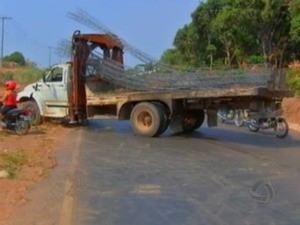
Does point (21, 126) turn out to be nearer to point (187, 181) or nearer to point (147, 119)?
point (147, 119)

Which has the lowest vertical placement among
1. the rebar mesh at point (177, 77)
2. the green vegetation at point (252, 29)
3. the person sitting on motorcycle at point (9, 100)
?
the person sitting on motorcycle at point (9, 100)

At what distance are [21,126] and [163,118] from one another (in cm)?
426

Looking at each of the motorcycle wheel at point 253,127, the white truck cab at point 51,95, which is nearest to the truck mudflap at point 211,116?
the motorcycle wheel at point 253,127

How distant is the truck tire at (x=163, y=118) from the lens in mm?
17406

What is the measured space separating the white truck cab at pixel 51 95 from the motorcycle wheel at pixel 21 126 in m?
2.08

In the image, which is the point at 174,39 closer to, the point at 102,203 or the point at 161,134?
the point at 161,134

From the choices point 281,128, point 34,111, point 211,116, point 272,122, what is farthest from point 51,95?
point 281,128

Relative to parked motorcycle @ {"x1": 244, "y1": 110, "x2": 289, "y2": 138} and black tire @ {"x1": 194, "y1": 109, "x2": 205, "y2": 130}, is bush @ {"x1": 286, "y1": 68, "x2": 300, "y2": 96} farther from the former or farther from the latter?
parked motorcycle @ {"x1": 244, "y1": 110, "x2": 289, "y2": 138}

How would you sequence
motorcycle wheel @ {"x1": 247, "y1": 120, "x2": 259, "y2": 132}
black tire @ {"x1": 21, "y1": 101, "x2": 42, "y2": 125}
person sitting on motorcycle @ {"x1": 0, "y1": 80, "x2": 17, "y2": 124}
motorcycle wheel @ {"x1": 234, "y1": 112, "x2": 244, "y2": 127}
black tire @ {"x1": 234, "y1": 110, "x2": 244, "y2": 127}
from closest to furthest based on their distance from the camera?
person sitting on motorcycle @ {"x1": 0, "y1": 80, "x2": 17, "y2": 124} → motorcycle wheel @ {"x1": 247, "y1": 120, "x2": 259, "y2": 132} → black tire @ {"x1": 21, "y1": 101, "x2": 42, "y2": 125} → black tire @ {"x1": 234, "y1": 110, "x2": 244, "y2": 127} → motorcycle wheel @ {"x1": 234, "y1": 112, "x2": 244, "y2": 127}

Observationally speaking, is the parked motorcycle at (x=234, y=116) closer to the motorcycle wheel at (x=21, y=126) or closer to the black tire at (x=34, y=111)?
the black tire at (x=34, y=111)

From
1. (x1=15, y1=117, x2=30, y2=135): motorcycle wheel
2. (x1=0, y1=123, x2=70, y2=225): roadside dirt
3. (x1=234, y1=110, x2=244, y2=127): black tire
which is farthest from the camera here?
(x1=234, y1=110, x2=244, y2=127): black tire

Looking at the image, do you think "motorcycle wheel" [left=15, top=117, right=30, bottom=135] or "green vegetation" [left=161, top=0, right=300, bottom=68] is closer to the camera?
"motorcycle wheel" [left=15, top=117, right=30, bottom=135]

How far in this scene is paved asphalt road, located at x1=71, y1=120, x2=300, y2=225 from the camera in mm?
7410

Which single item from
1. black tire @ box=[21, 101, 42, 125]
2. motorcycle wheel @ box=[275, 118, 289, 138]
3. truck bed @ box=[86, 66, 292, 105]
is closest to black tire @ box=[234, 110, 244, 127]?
motorcycle wheel @ box=[275, 118, 289, 138]
